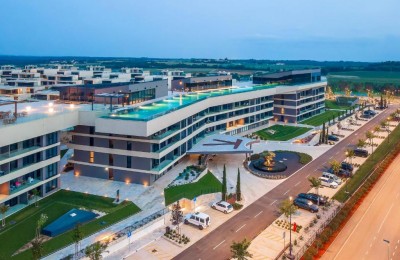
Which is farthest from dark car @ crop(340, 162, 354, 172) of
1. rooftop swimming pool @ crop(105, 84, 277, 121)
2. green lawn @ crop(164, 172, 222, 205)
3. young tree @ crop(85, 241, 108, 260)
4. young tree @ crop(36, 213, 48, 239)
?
young tree @ crop(36, 213, 48, 239)

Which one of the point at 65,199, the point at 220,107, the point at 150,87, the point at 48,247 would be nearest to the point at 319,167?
the point at 220,107

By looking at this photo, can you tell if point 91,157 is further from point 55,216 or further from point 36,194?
point 55,216

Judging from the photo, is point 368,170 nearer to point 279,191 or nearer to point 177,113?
point 279,191

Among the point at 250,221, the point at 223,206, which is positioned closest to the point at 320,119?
the point at 223,206

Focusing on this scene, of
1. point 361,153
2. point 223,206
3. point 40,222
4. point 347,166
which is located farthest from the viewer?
point 361,153

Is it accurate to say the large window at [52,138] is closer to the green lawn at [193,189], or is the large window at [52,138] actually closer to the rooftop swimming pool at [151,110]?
the rooftop swimming pool at [151,110]

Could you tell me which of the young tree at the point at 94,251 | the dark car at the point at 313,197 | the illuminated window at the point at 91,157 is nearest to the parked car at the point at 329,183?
the dark car at the point at 313,197
